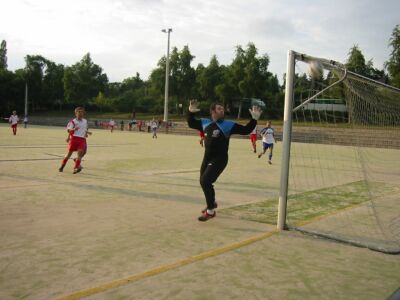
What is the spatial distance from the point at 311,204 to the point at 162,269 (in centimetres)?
493

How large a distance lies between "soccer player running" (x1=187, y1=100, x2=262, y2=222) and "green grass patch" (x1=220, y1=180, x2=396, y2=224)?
2.39 ft

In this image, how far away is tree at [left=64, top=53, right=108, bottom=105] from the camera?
85.1 metres

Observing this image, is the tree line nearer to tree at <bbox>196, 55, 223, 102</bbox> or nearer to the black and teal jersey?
tree at <bbox>196, 55, 223, 102</bbox>

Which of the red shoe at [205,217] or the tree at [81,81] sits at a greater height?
the tree at [81,81]

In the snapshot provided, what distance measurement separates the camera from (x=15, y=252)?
4832 mm

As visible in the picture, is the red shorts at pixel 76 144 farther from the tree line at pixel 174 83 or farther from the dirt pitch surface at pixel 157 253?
the tree line at pixel 174 83

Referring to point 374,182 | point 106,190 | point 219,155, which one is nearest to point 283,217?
point 219,155

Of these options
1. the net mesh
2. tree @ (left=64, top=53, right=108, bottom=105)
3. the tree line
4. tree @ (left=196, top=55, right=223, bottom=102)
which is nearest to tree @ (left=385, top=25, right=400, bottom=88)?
the tree line

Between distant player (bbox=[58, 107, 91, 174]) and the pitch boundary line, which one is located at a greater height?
distant player (bbox=[58, 107, 91, 174])

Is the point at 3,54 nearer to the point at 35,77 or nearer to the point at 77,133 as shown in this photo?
the point at 35,77

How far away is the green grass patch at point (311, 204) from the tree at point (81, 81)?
80136 millimetres

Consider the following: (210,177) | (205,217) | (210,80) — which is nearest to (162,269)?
(205,217)

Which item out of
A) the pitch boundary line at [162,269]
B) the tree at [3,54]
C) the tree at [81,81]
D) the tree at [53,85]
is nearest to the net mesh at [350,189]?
the pitch boundary line at [162,269]

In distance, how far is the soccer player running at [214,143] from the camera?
676cm
